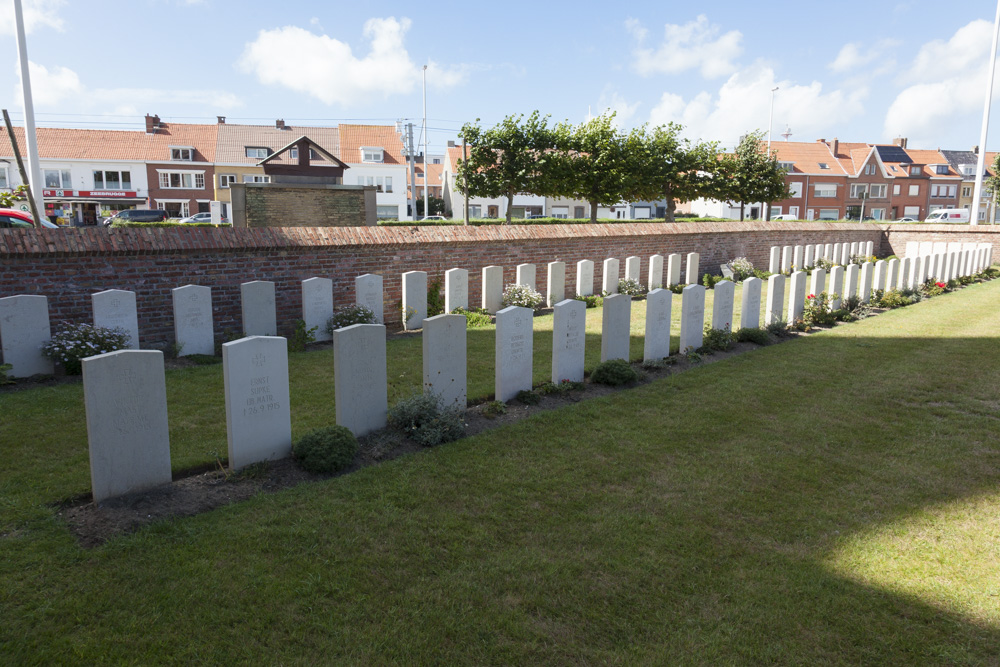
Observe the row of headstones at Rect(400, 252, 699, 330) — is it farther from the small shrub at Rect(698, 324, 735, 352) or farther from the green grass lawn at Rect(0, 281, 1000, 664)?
the green grass lawn at Rect(0, 281, 1000, 664)

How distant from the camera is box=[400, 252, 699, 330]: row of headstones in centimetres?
1120

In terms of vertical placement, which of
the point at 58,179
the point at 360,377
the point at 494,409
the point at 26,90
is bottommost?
the point at 494,409

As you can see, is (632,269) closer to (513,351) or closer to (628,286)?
(628,286)

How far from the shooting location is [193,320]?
8.94m

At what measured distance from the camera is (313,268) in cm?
1059

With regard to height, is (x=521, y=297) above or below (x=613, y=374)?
above

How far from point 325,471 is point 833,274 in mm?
10512

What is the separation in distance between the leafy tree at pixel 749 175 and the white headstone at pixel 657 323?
25.8m

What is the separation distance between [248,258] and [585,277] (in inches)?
279

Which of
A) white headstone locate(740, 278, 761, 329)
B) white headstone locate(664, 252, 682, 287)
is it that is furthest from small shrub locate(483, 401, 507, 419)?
white headstone locate(664, 252, 682, 287)

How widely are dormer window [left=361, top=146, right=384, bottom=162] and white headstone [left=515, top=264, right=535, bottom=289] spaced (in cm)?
4607

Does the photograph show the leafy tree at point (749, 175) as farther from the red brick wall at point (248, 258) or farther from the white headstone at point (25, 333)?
the white headstone at point (25, 333)

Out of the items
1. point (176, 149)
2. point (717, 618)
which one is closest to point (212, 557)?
point (717, 618)

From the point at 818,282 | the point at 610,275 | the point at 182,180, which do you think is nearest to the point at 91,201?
the point at 182,180
